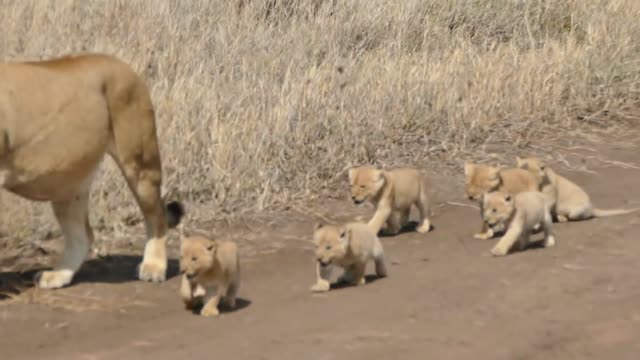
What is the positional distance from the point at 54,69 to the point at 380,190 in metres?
2.56

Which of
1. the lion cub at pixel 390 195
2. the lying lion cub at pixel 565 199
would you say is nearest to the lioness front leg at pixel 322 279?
the lion cub at pixel 390 195

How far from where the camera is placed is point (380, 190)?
10305mm

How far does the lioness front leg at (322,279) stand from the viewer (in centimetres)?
891

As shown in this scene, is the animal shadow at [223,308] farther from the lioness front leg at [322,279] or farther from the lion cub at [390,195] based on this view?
the lion cub at [390,195]

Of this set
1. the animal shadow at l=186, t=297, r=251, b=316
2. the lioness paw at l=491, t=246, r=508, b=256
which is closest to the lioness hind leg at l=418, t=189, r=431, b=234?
the lioness paw at l=491, t=246, r=508, b=256

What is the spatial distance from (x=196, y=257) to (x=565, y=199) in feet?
11.5

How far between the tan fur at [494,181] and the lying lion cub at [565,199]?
0.34ft

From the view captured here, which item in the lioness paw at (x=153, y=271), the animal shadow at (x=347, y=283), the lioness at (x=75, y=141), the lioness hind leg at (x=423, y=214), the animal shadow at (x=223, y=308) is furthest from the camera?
the lioness hind leg at (x=423, y=214)

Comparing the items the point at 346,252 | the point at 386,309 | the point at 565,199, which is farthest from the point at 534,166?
the point at 386,309

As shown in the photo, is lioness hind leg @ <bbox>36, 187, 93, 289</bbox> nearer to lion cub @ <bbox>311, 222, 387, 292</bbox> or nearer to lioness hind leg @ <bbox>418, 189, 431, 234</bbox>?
lion cub @ <bbox>311, 222, 387, 292</bbox>

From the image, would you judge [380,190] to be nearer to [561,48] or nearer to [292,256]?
[292,256]

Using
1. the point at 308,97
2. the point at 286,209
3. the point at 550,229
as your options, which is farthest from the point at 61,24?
the point at 550,229

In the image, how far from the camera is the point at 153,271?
932 cm

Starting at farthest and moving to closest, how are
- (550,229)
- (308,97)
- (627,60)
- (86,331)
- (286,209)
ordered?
(627,60), (308,97), (286,209), (550,229), (86,331)
